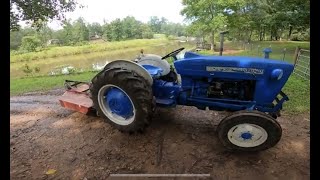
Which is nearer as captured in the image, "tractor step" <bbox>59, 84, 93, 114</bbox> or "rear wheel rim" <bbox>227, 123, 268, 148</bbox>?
"rear wheel rim" <bbox>227, 123, 268, 148</bbox>

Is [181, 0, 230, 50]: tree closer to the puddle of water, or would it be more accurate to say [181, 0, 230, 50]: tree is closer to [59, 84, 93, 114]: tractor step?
the puddle of water

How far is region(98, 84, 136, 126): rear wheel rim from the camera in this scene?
10.3 feet

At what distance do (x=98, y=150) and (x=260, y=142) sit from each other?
1777 millimetres

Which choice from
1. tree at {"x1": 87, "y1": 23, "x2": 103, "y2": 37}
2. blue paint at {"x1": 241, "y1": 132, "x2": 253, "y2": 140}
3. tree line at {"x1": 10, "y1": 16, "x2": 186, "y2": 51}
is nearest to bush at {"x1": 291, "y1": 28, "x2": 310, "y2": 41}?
blue paint at {"x1": 241, "y1": 132, "x2": 253, "y2": 140}

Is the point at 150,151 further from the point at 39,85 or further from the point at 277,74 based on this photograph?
the point at 39,85

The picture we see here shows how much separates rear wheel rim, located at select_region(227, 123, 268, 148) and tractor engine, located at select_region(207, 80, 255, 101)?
0.53 m

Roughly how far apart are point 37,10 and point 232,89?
535cm

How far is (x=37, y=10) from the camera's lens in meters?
6.31

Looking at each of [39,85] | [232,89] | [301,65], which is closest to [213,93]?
[232,89]

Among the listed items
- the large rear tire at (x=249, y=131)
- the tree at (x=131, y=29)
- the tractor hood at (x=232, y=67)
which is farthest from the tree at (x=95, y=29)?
the large rear tire at (x=249, y=131)

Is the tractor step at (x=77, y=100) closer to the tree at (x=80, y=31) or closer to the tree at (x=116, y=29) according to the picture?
the tree at (x=80, y=31)

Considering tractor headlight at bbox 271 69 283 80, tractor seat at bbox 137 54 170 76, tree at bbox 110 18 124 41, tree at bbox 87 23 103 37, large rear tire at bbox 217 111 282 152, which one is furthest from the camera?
tree at bbox 87 23 103 37

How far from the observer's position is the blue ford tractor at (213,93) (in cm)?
263
